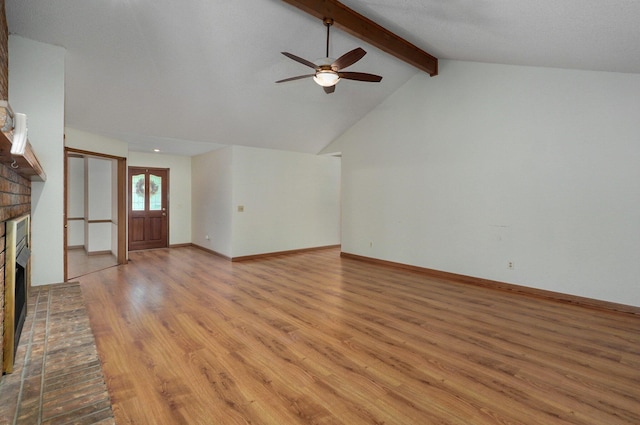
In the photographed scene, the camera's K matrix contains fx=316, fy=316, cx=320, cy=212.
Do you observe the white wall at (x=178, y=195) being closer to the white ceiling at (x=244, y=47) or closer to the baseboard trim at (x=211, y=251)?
the baseboard trim at (x=211, y=251)

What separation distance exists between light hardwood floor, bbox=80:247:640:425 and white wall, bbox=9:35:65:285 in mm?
799

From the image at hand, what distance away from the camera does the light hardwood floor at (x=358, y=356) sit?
6.55 ft

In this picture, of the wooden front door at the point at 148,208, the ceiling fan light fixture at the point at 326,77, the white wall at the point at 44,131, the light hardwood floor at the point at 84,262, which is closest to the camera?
the white wall at the point at 44,131

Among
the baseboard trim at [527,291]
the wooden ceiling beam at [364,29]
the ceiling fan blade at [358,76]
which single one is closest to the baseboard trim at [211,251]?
the baseboard trim at [527,291]

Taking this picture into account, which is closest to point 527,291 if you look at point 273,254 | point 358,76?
point 358,76

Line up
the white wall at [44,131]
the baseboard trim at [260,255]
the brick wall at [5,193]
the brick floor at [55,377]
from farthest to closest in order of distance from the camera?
the baseboard trim at [260,255], the white wall at [44,131], the brick wall at [5,193], the brick floor at [55,377]

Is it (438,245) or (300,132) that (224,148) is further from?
(438,245)

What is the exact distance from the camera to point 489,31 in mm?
3551

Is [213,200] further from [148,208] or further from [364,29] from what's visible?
[364,29]

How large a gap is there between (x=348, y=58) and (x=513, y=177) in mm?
3041

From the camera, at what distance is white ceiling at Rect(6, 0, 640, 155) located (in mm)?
3037

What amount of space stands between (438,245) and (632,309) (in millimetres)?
2440

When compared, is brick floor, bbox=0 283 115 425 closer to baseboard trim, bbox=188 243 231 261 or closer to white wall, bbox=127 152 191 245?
baseboard trim, bbox=188 243 231 261

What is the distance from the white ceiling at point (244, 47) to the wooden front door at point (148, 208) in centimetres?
239
